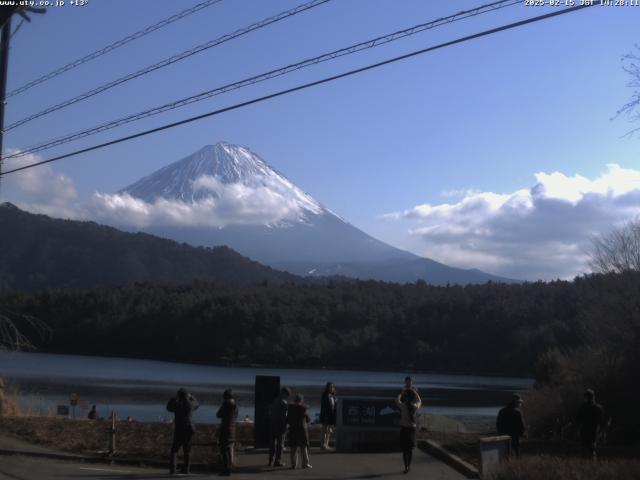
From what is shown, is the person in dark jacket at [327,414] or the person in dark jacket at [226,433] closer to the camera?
the person in dark jacket at [226,433]

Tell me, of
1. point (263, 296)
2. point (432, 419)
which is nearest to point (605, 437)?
point (432, 419)

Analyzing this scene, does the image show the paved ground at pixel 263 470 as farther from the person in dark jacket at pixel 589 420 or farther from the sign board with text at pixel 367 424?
the person in dark jacket at pixel 589 420

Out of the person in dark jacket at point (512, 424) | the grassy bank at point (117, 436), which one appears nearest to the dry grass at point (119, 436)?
the grassy bank at point (117, 436)

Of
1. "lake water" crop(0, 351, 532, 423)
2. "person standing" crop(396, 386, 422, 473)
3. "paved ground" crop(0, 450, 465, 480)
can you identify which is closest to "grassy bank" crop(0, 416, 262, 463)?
"paved ground" crop(0, 450, 465, 480)

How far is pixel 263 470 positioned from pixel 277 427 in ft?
2.49

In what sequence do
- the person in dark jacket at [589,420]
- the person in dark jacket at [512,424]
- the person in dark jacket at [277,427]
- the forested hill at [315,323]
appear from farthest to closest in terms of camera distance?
the forested hill at [315,323], the person in dark jacket at [277,427], the person in dark jacket at [512,424], the person in dark jacket at [589,420]

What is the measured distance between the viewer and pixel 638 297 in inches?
1194

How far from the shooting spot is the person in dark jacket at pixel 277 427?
16375 mm

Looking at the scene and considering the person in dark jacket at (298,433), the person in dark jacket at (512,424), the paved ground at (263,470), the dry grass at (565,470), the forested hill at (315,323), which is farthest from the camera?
the forested hill at (315,323)

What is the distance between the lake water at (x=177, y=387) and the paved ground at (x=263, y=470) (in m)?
10.0

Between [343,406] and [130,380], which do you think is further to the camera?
[130,380]

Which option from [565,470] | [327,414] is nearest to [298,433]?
[327,414]

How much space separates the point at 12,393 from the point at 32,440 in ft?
23.9

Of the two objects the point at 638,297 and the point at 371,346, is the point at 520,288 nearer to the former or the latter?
the point at 371,346
